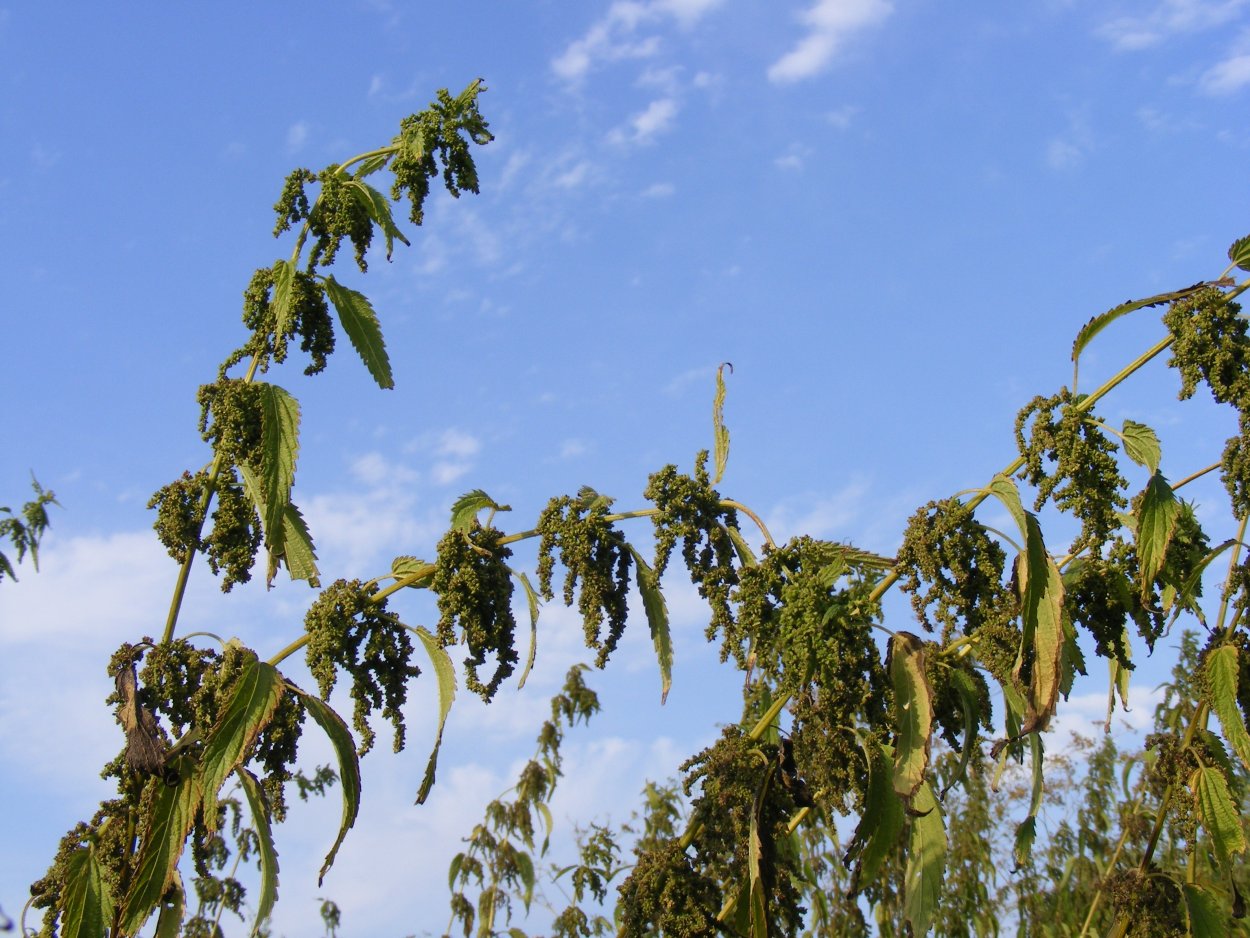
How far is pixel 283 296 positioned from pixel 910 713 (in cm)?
218

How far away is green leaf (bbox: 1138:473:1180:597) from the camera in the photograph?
3.54 metres

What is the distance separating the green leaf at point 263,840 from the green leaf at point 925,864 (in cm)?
201

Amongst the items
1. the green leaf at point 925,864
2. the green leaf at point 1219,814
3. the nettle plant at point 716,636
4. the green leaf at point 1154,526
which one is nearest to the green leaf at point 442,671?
the nettle plant at point 716,636

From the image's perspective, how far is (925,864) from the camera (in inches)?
162

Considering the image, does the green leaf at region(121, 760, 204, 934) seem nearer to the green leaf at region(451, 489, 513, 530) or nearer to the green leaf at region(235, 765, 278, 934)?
the green leaf at region(235, 765, 278, 934)

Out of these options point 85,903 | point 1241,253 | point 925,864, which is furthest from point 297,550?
point 1241,253

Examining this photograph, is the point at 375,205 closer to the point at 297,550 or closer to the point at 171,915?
the point at 297,550

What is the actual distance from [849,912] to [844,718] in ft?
14.2

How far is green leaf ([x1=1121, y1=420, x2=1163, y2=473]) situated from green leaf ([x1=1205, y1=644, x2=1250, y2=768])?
86 cm

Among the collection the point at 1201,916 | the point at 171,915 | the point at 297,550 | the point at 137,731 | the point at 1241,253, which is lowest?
the point at 1201,916

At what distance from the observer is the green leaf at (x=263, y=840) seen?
10.8 ft

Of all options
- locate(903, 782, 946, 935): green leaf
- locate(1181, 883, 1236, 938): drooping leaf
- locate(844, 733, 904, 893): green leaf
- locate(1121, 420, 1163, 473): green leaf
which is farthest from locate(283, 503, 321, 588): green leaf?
locate(1181, 883, 1236, 938): drooping leaf

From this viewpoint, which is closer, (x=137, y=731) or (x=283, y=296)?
(x=137, y=731)

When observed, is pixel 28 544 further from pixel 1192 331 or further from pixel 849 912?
pixel 1192 331
